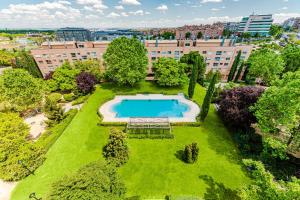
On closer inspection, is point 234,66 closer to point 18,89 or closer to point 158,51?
point 158,51

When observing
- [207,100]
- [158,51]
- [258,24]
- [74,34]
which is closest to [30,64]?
[158,51]

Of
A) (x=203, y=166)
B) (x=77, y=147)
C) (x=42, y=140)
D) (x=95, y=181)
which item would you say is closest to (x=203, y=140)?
(x=203, y=166)

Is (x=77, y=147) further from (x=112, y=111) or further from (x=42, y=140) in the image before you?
(x=112, y=111)

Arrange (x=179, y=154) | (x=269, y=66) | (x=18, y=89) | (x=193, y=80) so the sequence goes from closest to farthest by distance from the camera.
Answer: (x=179, y=154), (x=18, y=89), (x=193, y=80), (x=269, y=66)

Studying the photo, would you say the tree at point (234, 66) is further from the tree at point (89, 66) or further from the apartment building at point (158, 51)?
the tree at point (89, 66)

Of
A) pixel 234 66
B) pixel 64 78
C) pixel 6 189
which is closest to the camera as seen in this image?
pixel 6 189

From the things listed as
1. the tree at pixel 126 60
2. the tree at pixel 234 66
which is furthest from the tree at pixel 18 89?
the tree at pixel 234 66
